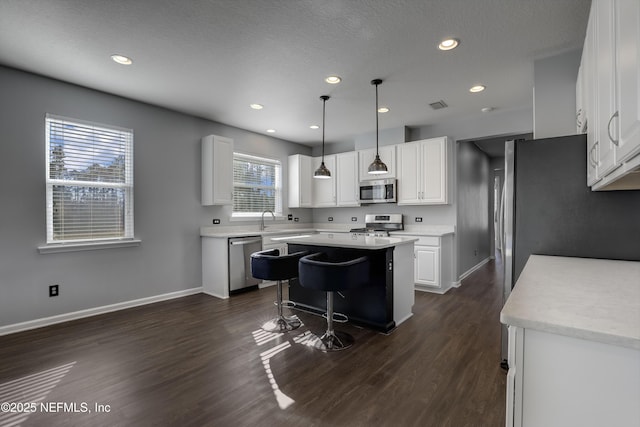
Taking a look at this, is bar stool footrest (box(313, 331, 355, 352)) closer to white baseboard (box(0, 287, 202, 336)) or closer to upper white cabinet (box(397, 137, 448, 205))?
white baseboard (box(0, 287, 202, 336))

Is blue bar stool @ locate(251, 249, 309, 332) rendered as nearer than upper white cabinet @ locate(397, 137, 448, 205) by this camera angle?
Yes

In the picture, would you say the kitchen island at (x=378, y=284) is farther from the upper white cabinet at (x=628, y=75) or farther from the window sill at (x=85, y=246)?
the window sill at (x=85, y=246)

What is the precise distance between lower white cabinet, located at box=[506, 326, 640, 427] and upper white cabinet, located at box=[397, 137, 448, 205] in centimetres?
396

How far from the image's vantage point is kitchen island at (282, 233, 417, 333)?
2.95 meters

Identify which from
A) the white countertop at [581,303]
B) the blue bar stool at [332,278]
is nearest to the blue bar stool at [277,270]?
the blue bar stool at [332,278]

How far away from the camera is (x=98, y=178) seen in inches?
142

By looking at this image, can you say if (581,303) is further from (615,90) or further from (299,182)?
(299,182)

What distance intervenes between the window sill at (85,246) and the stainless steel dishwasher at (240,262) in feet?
3.94

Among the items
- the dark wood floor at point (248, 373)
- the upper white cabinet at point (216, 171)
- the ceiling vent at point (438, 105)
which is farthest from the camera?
the upper white cabinet at point (216, 171)

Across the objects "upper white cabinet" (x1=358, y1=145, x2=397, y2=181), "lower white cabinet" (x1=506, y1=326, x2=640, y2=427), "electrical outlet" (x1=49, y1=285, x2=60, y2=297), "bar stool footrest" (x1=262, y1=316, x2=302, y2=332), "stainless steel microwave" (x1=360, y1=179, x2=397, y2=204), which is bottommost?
"bar stool footrest" (x1=262, y1=316, x2=302, y2=332)

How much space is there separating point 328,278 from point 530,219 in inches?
60.9

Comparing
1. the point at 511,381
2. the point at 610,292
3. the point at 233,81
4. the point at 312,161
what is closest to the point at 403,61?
the point at 233,81

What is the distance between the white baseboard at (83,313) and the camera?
3015 millimetres

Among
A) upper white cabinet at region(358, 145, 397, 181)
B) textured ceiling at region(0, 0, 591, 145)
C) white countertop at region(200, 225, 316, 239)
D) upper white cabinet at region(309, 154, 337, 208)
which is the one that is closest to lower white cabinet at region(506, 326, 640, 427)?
textured ceiling at region(0, 0, 591, 145)
